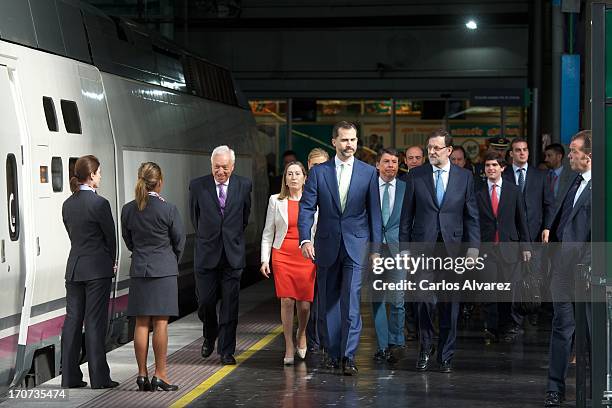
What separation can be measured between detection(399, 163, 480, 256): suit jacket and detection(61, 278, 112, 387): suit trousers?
281 centimetres

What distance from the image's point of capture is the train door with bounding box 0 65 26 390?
31.7 ft

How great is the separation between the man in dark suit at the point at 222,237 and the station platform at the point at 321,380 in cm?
42

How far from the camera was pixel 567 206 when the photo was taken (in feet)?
30.0

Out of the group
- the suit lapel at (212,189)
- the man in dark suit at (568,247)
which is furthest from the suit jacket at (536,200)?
the man in dark suit at (568,247)

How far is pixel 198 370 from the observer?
11125 mm

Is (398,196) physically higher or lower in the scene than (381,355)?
higher

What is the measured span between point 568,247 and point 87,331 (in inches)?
143

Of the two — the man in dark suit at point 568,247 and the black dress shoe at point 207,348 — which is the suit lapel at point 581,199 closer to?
the man in dark suit at point 568,247

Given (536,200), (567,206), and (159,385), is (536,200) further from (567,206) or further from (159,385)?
(159,385)

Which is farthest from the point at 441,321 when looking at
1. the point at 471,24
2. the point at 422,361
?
the point at 471,24

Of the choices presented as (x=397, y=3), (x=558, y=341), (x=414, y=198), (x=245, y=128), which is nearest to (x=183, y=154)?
(x=245, y=128)

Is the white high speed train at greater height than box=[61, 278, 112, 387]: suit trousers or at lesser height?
greater

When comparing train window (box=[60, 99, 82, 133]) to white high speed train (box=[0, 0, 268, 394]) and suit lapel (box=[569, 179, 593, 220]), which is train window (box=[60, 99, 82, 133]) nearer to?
white high speed train (box=[0, 0, 268, 394])

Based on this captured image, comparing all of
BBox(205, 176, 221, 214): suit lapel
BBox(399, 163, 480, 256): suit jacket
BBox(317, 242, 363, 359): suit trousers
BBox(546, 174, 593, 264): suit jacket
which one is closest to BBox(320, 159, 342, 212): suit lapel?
BBox(317, 242, 363, 359): suit trousers
